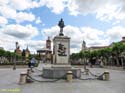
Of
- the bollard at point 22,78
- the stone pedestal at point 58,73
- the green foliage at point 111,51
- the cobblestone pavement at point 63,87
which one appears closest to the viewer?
the cobblestone pavement at point 63,87

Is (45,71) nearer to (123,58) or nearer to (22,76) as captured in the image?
(22,76)

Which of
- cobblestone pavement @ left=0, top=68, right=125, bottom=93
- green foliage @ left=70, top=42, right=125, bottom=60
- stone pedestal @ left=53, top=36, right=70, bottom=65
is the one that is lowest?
cobblestone pavement @ left=0, top=68, right=125, bottom=93

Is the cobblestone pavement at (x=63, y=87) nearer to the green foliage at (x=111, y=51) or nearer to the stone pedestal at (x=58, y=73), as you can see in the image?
the stone pedestal at (x=58, y=73)

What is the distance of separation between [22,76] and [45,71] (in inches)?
217

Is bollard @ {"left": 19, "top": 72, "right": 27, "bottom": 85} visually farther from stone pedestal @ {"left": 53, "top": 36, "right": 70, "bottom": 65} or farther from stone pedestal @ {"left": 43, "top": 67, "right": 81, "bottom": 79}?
stone pedestal @ {"left": 53, "top": 36, "right": 70, "bottom": 65}

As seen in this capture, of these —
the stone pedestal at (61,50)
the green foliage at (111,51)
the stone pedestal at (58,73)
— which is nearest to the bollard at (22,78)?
the stone pedestal at (58,73)

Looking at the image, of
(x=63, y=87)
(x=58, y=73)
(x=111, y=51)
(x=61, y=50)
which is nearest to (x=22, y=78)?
(x=63, y=87)

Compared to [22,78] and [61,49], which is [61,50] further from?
[22,78]

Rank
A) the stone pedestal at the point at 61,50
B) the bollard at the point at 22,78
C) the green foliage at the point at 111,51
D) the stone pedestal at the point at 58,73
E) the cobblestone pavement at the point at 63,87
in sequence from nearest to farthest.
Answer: the cobblestone pavement at the point at 63,87 < the bollard at the point at 22,78 < the stone pedestal at the point at 58,73 < the stone pedestal at the point at 61,50 < the green foliage at the point at 111,51

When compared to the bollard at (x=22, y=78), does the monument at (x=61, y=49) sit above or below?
above

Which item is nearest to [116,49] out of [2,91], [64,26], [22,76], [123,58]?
[123,58]

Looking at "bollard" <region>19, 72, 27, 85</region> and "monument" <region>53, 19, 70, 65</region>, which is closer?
"bollard" <region>19, 72, 27, 85</region>

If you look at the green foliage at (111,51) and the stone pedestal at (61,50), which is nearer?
the stone pedestal at (61,50)

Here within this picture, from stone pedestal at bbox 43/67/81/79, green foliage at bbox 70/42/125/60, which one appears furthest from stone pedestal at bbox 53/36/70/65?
green foliage at bbox 70/42/125/60
